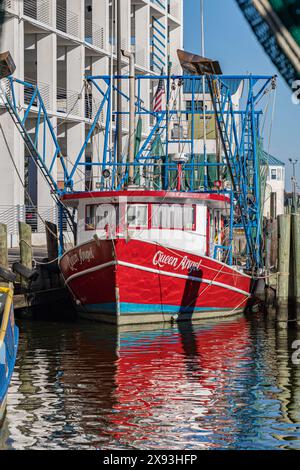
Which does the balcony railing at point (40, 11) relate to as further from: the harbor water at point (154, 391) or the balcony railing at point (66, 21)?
the harbor water at point (154, 391)

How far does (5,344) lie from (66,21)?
1554 inches

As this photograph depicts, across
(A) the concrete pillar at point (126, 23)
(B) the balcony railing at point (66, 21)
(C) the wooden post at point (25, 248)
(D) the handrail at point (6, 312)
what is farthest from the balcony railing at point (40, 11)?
(D) the handrail at point (6, 312)

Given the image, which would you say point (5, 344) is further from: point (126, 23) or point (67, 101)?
point (126, 23)

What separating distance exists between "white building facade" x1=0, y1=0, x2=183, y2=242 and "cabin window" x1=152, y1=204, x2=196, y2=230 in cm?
1840

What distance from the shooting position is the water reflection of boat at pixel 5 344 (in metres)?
10.3

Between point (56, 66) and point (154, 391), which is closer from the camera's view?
point (154, 391)

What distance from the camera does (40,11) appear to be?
44.7 m

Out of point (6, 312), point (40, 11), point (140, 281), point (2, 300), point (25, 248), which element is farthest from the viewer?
point (40, 11)

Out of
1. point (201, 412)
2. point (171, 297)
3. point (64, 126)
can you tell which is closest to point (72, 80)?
point (64, 126)

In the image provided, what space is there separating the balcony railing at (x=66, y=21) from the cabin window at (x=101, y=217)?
27.9 metres

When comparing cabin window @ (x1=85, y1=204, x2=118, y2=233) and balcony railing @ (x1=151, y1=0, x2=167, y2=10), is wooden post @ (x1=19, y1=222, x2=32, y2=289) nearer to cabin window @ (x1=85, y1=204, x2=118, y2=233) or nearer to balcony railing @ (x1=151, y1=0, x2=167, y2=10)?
cabin window @ (x1=85, y1=204, x2=118, y2=233)

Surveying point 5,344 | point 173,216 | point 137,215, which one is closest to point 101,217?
point 137,215

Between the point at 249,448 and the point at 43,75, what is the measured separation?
39022 mm

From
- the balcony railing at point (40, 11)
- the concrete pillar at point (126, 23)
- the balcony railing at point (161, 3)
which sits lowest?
the balcony railing at point (40, 11)
